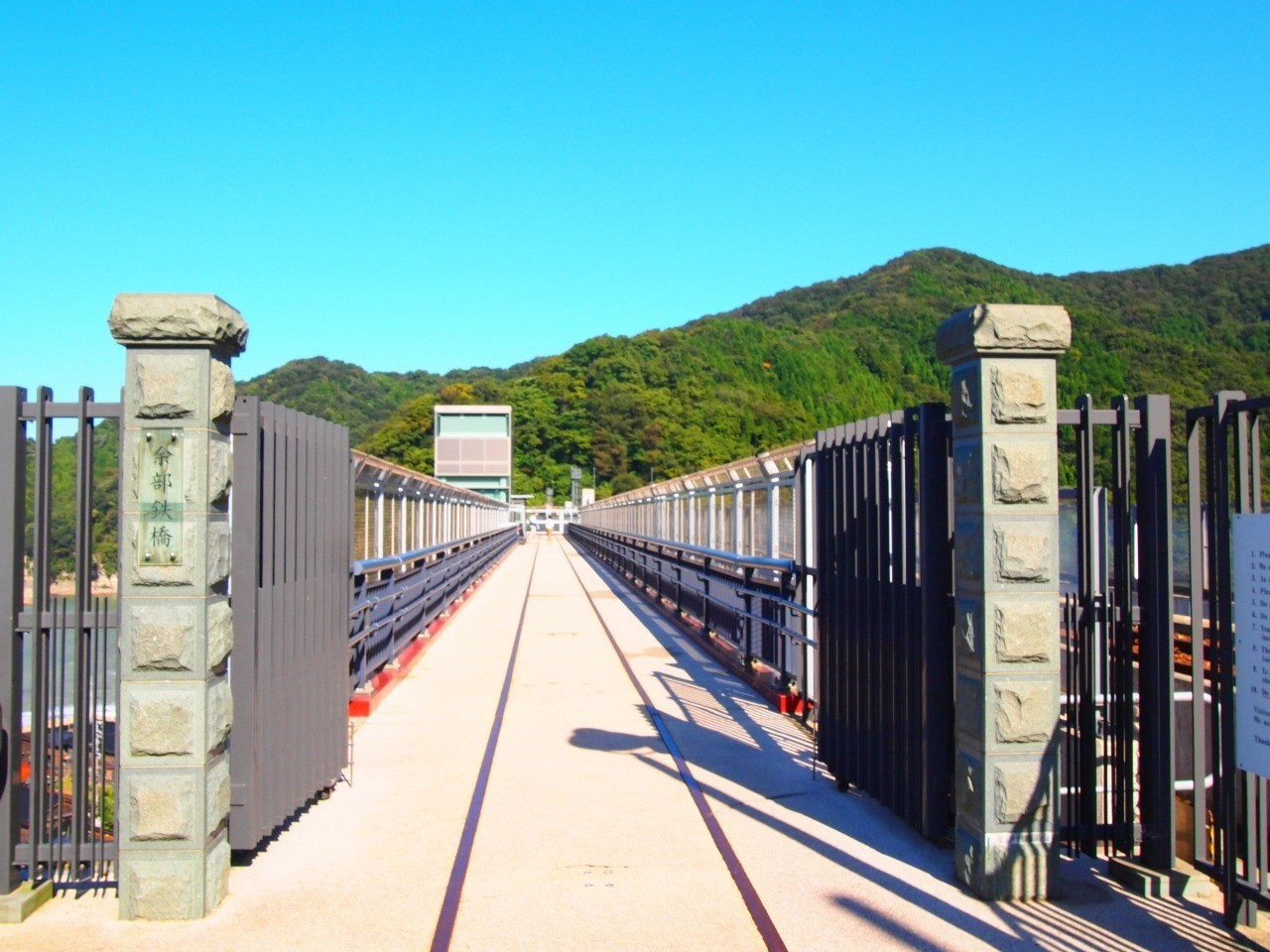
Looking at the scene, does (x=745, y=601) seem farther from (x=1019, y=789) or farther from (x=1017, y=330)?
(x=1017, y=330)

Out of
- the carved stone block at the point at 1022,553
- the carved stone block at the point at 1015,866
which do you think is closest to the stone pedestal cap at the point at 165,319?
the carved stone block at the point at 1022,553

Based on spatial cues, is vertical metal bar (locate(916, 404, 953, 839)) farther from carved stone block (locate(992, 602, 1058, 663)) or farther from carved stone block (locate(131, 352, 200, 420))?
carved stone block (locate(131, 352, 200, 420))

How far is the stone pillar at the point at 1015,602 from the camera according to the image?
4555 mm

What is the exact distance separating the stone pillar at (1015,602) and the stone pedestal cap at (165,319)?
3246 mm

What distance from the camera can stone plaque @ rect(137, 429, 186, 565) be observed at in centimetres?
441

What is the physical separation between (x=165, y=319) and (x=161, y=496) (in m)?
0.73

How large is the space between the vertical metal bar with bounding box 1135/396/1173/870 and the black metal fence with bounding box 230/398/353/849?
13.1 ft

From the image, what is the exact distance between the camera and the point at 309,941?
416cm

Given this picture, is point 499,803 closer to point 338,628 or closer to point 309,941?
point 338,628

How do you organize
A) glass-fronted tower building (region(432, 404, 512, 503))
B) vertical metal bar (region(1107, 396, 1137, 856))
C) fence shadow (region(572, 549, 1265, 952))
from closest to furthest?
fence shadow (region(572, 549, 1265, 952)) → vertical metal bar (region(1107, 396, 1137, 856)) → glass-fronted tower building (region(432, 404, 512, 503))

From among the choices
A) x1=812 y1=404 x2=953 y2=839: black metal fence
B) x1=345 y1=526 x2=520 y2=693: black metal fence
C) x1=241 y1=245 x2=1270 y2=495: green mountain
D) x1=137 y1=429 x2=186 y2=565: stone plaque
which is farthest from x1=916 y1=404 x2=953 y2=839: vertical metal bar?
x1=241 y1=245 x2=1270 y2=495: green mountain

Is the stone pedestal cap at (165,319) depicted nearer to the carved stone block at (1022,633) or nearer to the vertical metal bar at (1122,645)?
the carved stone block at (1022,633)

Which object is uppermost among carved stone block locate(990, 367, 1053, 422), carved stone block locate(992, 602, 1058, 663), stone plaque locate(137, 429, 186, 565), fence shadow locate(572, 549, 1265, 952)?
carved stone block locate(990, 367, 1053, 422)

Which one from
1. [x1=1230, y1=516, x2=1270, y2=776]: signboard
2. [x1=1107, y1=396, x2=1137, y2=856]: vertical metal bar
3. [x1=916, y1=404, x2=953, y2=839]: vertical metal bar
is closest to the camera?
[x1=1230, y1=516, x2=1270, y2=776]: signboard
